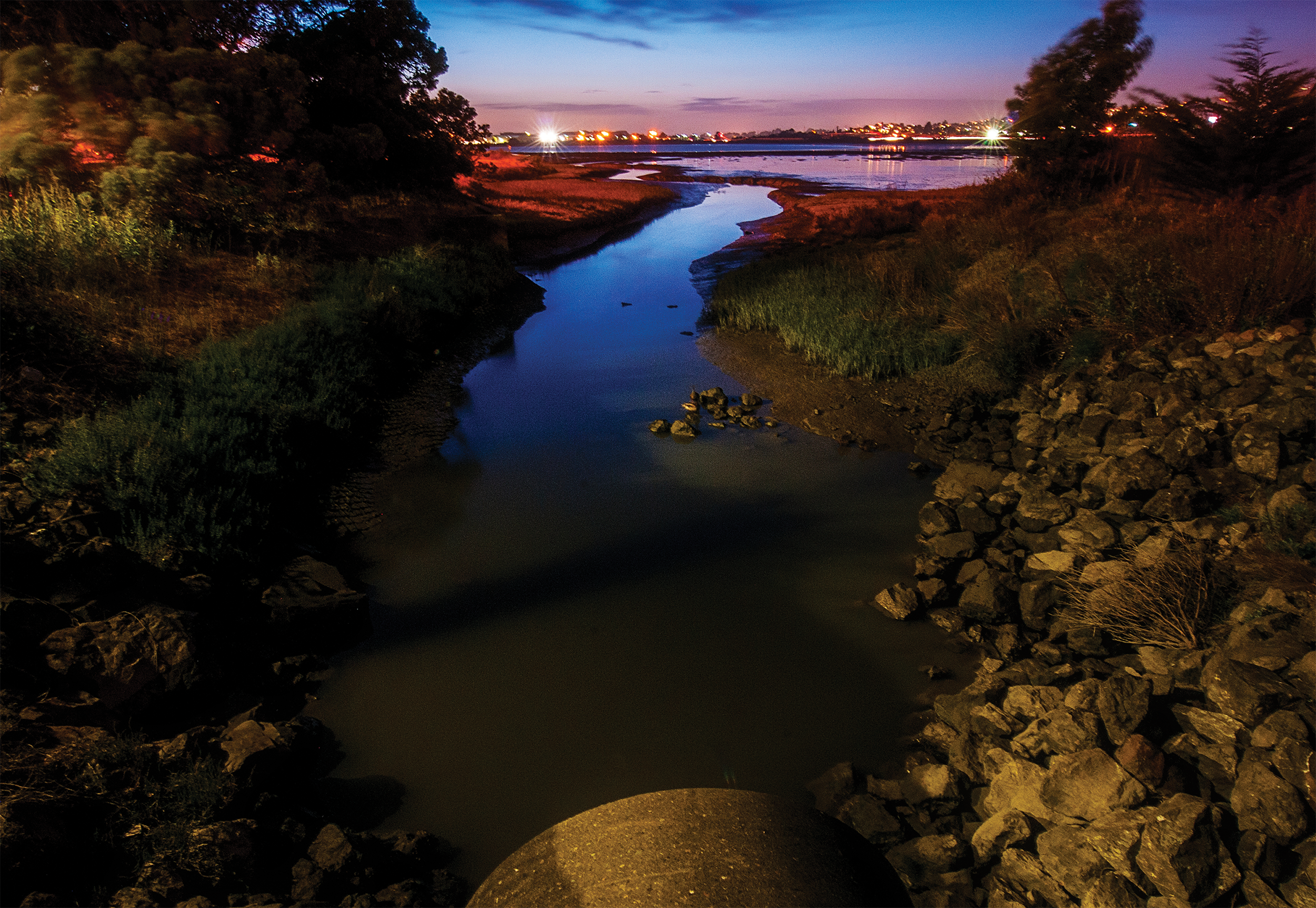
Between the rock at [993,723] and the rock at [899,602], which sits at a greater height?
the rock at [993,723]

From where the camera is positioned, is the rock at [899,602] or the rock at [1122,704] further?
the rock at [899,602]

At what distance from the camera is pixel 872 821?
375 cm

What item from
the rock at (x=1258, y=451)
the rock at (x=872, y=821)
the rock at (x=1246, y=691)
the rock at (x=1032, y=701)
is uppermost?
the rock at (x=1258, y=451)

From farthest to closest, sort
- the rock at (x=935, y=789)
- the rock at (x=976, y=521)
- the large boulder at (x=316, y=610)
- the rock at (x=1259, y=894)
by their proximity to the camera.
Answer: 1. the rock at (x=976, y=521)
2. the large boulder at (x=316, y=610)
3. the rock at (x=935, y=789)
4. the rock at (x=1259, y=894)

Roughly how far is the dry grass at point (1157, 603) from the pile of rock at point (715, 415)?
5.37 metres

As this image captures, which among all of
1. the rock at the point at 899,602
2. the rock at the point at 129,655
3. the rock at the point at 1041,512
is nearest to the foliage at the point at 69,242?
the rock at the point at 129,655

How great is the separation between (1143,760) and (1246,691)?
0.67 metres

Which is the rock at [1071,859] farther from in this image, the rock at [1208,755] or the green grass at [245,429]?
the green grass at [245,429]

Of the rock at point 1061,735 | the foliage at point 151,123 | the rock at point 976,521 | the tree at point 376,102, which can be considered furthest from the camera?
the tree at point 376,102

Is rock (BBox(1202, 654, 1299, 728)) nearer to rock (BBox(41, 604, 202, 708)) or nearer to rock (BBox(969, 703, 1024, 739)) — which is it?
rock (BBox(969, 703, 1024, 739))

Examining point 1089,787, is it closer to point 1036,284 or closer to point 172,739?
point 172,739

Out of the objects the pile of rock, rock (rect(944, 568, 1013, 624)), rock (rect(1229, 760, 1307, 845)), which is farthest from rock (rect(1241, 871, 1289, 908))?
the pile of rock

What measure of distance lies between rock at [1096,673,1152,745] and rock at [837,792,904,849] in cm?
125

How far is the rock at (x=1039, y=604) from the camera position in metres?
5.20
